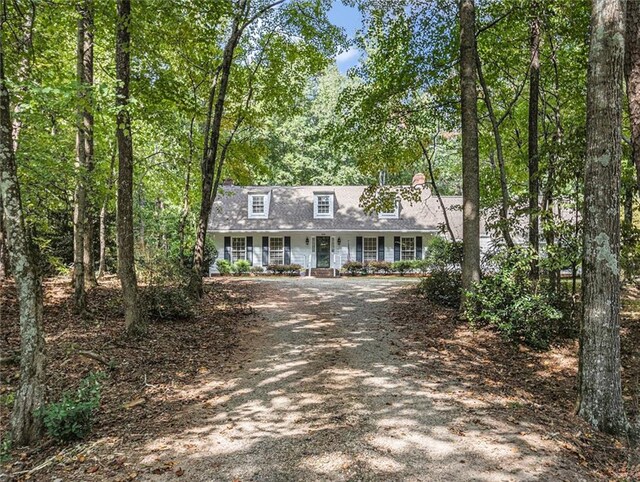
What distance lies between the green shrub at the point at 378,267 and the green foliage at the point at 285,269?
3828 mm

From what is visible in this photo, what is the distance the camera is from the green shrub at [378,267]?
2238 cm

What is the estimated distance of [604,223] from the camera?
4.50 metres

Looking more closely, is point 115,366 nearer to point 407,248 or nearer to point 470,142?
point 470,142

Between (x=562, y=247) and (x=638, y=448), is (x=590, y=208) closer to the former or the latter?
(x=638, y=448)

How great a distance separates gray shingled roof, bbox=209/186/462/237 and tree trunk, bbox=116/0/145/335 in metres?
15.5

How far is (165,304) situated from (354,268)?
1472cm

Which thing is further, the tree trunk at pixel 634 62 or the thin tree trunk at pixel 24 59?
the thin tree trunk at pixel 24 59

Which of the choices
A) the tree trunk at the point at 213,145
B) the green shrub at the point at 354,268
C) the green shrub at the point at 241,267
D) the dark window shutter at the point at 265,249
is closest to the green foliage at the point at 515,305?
the tree trunk at the point at 213,145

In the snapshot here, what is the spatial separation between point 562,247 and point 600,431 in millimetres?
3977

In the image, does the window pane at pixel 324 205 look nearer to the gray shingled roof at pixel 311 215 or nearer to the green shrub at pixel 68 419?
the gray shingled roof at pixel 311 215

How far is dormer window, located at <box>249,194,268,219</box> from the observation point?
23672mm

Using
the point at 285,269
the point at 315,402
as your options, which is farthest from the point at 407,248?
the point at 315,402

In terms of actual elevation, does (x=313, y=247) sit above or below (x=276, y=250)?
above

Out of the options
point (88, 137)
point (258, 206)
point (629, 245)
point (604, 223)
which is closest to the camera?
point (604, 223)
